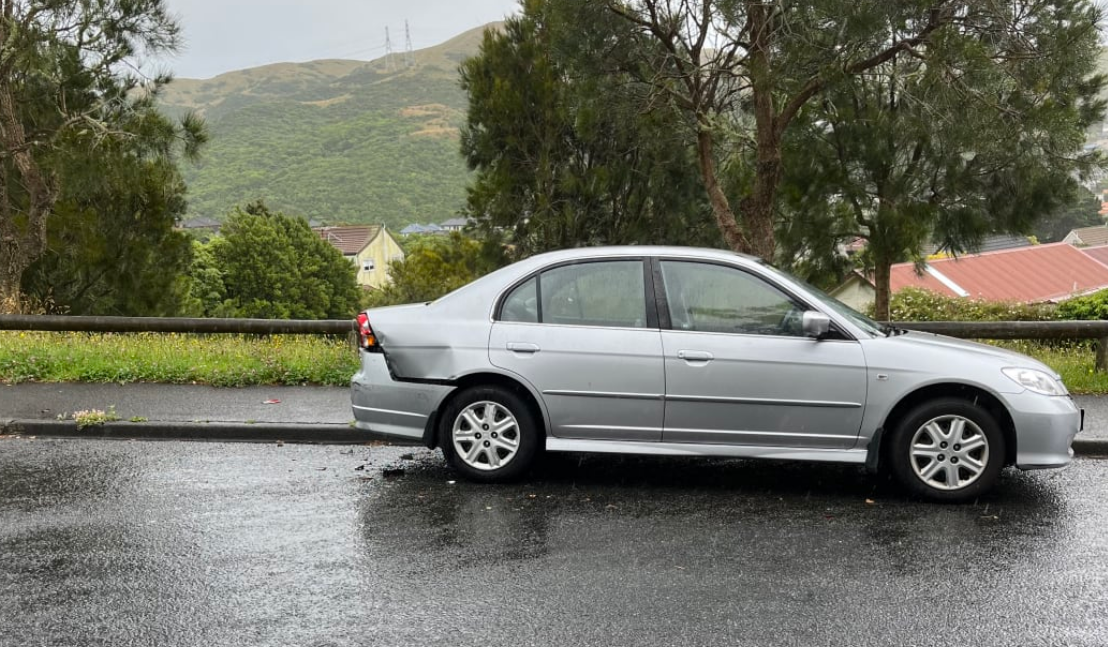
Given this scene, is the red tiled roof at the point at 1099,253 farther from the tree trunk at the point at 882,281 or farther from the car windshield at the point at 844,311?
the car windshield at the point at 844,311

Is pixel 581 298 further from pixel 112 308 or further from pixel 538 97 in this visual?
pixel 112 308

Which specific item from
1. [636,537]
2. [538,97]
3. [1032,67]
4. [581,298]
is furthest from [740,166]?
[636,537]

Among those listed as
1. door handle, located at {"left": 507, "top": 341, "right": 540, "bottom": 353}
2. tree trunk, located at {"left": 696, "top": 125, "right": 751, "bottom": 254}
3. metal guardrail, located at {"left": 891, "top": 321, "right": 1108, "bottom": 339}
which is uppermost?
tree trunk, located at {"left": 696, "top": 125, "right": 751, "bottom": 254}

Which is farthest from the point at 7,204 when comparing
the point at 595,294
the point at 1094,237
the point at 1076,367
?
the point at 1094,237

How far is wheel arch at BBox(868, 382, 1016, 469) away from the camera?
6125 mm

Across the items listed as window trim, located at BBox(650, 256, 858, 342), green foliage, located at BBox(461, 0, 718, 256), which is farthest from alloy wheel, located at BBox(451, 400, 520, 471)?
green foliage, located at BBox(461, 0, 718, 256)

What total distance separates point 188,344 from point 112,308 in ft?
51.0

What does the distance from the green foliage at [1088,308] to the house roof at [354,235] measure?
9405 centimetres

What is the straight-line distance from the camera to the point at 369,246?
113375mm

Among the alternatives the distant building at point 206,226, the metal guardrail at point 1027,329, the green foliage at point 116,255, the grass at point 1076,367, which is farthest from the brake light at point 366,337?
the distant building at point 206,226

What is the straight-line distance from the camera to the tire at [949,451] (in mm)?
6062

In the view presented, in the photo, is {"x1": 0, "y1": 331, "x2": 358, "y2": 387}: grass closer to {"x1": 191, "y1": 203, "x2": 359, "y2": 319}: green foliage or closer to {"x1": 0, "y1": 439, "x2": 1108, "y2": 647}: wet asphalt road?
{"x1": 0, "y1": 439, "x2": 1108, "y2": 647}: wet asphalt road

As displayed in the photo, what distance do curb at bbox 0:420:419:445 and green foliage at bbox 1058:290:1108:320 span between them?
13578 millimetres

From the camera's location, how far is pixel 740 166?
16844 mm
